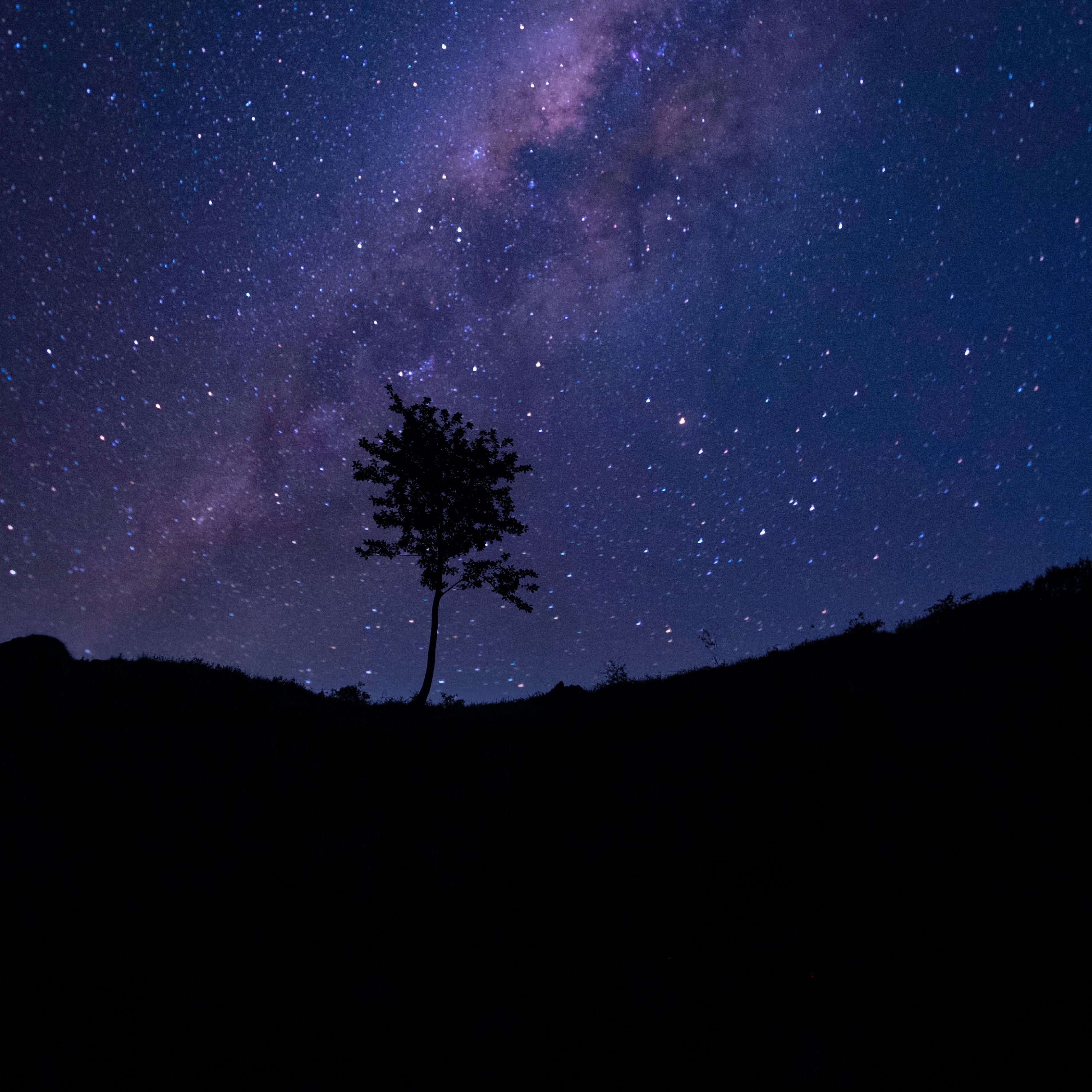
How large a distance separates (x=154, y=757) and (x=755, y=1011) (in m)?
7.98

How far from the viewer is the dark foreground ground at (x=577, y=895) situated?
163 inches

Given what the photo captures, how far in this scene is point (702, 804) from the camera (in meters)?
6.80

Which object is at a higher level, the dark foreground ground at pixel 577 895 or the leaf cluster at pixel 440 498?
the leaf cluster at pixel 440 498

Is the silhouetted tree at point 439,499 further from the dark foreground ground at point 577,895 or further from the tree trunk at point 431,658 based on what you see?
the dark foreground ground at point 577,895

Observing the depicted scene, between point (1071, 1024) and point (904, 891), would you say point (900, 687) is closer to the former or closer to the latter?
point (904, 891)

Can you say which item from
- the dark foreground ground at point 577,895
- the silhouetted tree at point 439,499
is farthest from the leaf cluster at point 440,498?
the dark foreground ground at point 577,895

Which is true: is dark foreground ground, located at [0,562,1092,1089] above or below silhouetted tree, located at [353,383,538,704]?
below

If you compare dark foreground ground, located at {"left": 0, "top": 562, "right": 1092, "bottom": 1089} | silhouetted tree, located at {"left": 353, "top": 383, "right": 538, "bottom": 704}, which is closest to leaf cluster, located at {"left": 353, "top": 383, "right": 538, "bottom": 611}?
silhouetted tree, located at {"left": 353, "top": 383, "right": 538, "bottom": 704}

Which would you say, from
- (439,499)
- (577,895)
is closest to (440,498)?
(439,499)

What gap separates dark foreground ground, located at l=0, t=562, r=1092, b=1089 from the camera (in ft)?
13.5

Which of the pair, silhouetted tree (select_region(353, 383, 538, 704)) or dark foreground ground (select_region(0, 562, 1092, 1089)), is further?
silhouetted tree (select_region(353, 383, 538, 704))

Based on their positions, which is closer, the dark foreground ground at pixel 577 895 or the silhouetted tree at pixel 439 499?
the dark foreground ground at pixel 577 895

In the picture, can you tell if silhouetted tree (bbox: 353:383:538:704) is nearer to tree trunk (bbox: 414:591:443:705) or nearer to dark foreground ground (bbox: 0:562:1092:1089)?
tree trunk (bbox: 414:591:443:705)

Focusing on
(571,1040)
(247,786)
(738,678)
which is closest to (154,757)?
(247,786)
